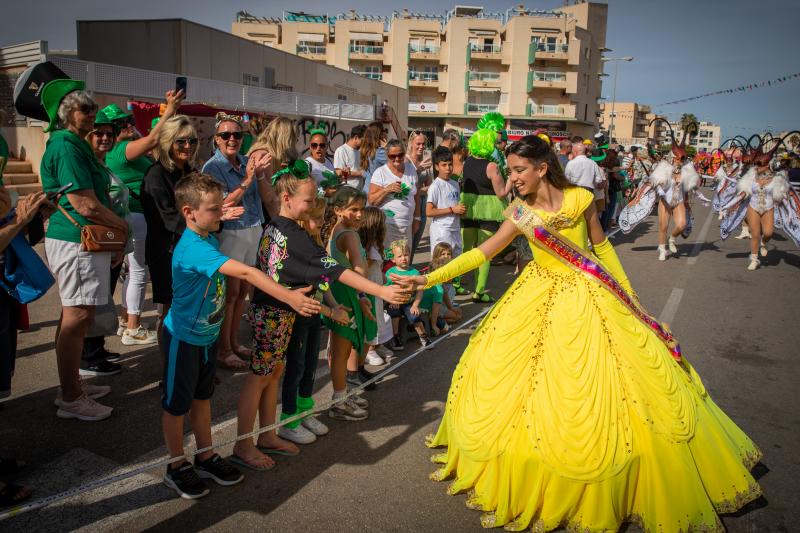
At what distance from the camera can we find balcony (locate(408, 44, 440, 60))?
6869 cm

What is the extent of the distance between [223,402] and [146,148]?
81.9 inches

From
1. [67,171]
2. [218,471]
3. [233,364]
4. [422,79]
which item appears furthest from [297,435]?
[422,79]

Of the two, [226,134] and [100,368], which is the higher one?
[226,134]

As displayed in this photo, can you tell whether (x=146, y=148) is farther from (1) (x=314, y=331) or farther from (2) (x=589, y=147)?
(2) (x=589, y=147)

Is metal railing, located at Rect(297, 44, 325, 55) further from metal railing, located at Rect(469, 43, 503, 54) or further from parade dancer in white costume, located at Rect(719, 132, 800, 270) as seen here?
parade dancer in white costume, located at Rect(719, 132, 800, 270)

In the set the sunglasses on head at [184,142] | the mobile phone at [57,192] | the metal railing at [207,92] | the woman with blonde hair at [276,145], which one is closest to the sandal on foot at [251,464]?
the mobile phone at [57,192]

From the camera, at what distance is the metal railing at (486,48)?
2638 inches

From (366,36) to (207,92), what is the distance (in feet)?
194

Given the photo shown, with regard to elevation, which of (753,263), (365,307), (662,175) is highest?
(662,175)

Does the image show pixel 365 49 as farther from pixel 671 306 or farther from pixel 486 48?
pixel 671 306

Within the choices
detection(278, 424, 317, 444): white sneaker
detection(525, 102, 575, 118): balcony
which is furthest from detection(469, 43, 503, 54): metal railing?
detection(278, 424, 317, 444): white sneaker

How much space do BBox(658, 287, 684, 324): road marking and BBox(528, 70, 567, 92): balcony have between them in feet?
203

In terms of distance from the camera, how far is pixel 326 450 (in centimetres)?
386

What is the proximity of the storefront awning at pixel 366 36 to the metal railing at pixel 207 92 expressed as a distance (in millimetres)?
51127
